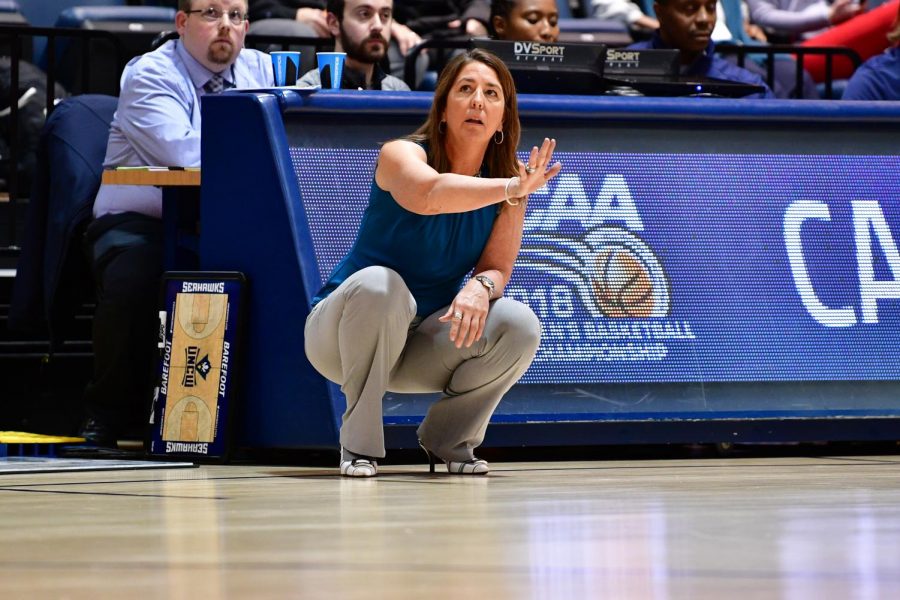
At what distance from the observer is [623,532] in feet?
9.66

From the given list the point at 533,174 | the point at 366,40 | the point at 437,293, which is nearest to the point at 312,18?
the point at 366,40

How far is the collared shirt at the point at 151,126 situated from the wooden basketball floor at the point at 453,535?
141cm

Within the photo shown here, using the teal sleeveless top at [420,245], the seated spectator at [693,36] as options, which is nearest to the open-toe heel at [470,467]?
the teal sleeveless top at [420,245]

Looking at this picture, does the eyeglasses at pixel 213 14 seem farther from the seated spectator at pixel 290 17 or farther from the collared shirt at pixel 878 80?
the collared shirt at pixel 878 80

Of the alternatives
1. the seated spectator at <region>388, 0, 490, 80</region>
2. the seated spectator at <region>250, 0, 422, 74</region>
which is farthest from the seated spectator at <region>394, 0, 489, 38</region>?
the seated spectator at <region>250, 0, 422, 74</region>

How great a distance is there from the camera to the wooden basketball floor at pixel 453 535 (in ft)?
7.50

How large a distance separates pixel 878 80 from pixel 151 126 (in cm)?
313

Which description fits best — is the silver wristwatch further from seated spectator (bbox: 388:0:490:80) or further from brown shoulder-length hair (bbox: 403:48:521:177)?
seated spectator (bbox: 388:0:490:80)

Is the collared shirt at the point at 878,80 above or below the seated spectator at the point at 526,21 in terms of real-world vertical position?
below

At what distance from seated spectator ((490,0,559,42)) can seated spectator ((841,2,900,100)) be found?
1.27 metres

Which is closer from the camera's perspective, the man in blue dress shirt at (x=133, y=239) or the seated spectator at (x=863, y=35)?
the man in blue dress shirt at (x=133, y=239)

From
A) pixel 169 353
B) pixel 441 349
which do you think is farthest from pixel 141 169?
pixel 441 349

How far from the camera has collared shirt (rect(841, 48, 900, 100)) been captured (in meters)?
6.96

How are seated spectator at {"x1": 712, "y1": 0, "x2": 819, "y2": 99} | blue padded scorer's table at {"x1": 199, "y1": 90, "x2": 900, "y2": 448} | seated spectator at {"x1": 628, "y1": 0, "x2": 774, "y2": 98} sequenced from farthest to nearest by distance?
seated spectator at {"x1": 712, "y1": 0, "x2": 819, "y2": 99}
seated spectator at {"x1": 628, "y1": 0, "x2": 774, "y2": 98}
blue padded scorer's table at {"x1": 199, "y1": 90, "x2": 900, "y2": 448}
